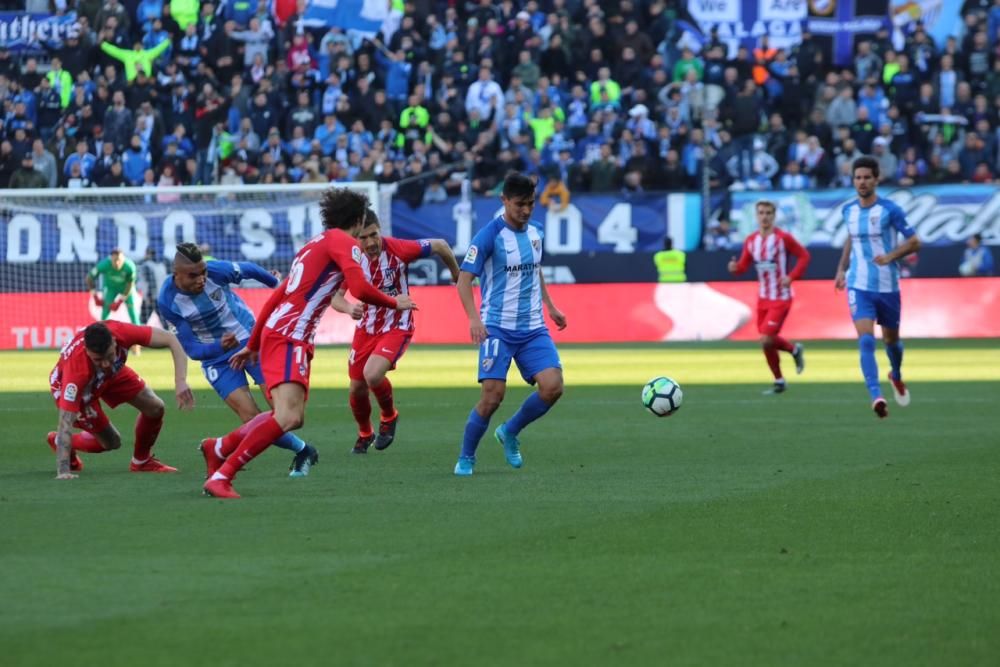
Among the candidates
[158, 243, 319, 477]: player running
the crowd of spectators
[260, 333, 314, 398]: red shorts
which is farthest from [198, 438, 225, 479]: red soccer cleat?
the crowd of spectators

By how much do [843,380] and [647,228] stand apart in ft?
32.6

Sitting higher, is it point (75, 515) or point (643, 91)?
point (643, 91)

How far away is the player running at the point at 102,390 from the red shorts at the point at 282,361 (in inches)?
27.6

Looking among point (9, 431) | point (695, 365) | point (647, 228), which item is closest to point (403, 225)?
point (647, 228)

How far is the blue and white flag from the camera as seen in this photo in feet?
Answer: 108

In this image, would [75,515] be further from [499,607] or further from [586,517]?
[499,607]

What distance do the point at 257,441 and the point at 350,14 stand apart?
82.1ft

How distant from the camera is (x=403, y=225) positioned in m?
29.6

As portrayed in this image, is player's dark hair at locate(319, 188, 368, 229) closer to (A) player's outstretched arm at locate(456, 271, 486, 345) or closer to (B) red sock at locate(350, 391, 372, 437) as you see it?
(A) player's outstretched arm at locate(456, 271, 486, 345)

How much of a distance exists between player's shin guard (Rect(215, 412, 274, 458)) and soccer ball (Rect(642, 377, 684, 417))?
4.27 m

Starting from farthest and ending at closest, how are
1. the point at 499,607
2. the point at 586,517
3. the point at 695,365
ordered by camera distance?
the point at 695,365, the point at 586,517, the point at 499,607

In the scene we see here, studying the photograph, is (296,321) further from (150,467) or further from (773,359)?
(773,359)

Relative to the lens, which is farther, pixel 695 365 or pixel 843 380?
pixel 695 365

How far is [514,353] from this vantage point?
10.6 metres
